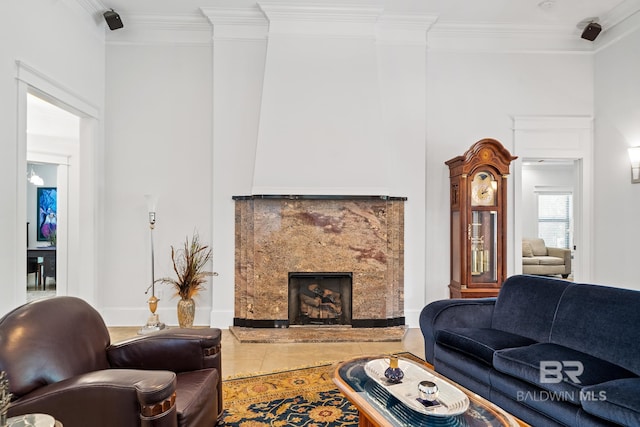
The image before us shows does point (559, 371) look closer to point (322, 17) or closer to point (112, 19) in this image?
point (322, 17)

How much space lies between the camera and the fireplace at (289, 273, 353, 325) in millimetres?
4523

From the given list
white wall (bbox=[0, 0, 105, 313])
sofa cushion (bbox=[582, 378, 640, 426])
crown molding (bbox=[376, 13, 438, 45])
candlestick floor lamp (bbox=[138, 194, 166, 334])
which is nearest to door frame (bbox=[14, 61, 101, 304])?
white wall (bbox=[0, 0, 105, 313])

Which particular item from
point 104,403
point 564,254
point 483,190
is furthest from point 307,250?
point 564,254

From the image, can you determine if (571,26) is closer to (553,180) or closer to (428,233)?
(428,233)

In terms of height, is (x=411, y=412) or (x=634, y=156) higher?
(x=634, y=156)

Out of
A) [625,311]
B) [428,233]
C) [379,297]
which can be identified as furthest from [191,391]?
[428,233]

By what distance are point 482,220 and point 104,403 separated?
13.1 ft

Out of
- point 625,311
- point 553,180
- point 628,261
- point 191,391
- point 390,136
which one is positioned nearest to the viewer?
point 191,391

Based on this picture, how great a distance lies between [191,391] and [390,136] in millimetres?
3587

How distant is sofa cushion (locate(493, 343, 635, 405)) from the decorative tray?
514mm

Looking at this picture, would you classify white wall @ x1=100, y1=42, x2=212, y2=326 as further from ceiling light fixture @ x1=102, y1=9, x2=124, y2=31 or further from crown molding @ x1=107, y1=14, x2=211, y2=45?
ceiling light fixture @ x1=102, y1=9, x2=124, y2=31

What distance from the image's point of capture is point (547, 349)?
2340 millimetres

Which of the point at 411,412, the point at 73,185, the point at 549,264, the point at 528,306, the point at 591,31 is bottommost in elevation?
the point at 549,264

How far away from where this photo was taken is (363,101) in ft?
14.9
